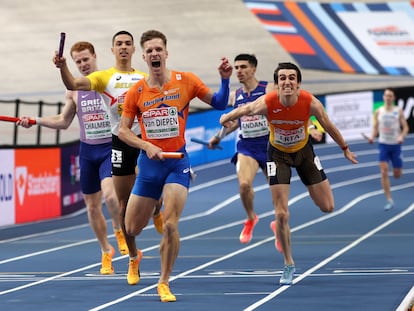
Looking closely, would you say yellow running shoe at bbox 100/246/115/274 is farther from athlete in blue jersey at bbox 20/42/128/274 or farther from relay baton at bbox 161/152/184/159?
relay baton at bbox 161/152/184/159

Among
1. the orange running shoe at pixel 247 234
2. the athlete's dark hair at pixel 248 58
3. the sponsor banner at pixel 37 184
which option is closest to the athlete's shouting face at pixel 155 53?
the athlete's dark hair at pixel 248 58

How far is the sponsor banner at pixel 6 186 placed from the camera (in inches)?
798

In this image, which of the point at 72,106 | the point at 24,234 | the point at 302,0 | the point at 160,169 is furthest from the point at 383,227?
the point at 302,0

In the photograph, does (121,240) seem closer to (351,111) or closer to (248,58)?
(248,58)

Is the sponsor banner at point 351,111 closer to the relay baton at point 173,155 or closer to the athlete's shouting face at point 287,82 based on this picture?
the athlete's shouting face at point 287,82

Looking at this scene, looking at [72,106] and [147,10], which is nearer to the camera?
[72,106]

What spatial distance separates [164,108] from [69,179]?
1281 cm

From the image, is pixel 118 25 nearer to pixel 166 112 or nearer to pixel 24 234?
pixel 24 234

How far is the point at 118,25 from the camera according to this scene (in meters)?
45.8

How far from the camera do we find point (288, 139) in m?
12.3

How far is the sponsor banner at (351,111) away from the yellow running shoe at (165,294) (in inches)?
862

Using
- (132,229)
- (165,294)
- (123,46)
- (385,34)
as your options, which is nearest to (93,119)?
(123,46)

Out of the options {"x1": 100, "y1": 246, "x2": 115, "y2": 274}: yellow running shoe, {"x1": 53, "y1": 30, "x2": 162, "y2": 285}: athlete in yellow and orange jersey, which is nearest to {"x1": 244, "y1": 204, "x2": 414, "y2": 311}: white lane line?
{"x1": 53, "y1": 30, "x2": 162, "y2": 285}: athlete in yellow and orange jersey

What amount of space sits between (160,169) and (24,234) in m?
9.41
